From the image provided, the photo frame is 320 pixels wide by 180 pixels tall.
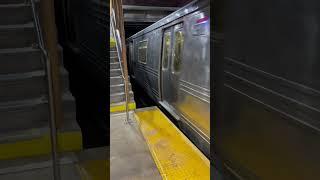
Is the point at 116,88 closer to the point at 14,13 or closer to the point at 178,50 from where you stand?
the point at 178,50

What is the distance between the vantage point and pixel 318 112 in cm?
83

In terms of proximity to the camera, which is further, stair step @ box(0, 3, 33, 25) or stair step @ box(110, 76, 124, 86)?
→ stair step @ box(110, 76, 124, 86)

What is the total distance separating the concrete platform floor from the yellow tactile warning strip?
0.07 metres

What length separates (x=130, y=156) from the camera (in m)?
2.60

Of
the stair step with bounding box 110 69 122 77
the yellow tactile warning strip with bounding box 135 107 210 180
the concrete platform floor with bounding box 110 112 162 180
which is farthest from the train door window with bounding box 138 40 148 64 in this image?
the concrete platform floor with bounding box 110 112 162 180

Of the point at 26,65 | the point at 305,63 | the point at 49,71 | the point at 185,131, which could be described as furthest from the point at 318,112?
the point at 185,131

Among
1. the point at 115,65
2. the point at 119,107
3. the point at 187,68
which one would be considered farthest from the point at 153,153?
the point at 115,65

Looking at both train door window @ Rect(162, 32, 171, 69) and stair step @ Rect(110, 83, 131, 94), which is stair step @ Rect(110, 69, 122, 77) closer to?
stair step @ Rect(110, 83, 131, 94)

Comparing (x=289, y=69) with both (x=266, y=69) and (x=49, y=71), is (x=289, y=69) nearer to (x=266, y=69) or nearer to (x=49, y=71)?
(x=266, y=69)

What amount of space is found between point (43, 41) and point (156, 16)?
31.2 feet

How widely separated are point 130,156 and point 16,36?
182 cm

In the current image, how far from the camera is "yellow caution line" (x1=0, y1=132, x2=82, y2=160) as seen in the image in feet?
3.12

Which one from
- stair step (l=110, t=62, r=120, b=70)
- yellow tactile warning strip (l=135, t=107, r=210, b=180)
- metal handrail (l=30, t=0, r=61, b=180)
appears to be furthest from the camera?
stair step (l=110, t=62, r=120, b=70)

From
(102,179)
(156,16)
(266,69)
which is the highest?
(156,16)
